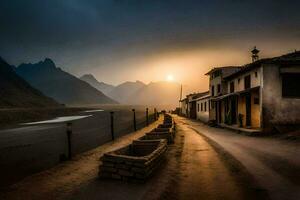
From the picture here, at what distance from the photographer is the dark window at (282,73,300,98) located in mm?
18375

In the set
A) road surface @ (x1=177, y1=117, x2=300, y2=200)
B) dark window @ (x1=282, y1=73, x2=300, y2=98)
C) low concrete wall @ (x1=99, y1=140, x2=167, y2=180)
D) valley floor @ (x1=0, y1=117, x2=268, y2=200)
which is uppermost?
dark window @ (x1=282, y1=73, x2=300, y2=98)

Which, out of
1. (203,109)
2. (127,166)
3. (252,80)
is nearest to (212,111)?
(203,109)

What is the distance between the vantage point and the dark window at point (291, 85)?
60.3ft

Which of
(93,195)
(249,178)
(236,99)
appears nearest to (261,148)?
(249,178)

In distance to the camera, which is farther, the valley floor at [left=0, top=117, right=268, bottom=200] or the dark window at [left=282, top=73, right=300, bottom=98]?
the dark window at [left=282, top=73, right=300, bottom=98]

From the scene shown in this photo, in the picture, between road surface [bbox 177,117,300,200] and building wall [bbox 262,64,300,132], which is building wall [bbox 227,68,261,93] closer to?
building wall [bbox 262,64,300,132]

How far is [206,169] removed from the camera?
8805 mm

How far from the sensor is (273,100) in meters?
18.6

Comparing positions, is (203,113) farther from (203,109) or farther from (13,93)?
(13,93)

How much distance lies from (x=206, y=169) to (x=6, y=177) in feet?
26.5

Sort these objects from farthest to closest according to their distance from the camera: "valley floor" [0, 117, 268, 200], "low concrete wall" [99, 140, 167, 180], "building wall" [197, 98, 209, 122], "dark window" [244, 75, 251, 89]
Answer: "building wall" [197, 98, 209, 122] → "dark window" [244, 75, 251, 89] → "low concrete wall" [99, 140, 167, 180] → "valley floor" [0, 117, 268, 200]

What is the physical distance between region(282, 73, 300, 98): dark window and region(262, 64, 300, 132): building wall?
29 centimetres

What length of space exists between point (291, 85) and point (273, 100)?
1718 millimetres

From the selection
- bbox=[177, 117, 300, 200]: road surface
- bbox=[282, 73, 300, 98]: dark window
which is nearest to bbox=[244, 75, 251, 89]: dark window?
bbox=[282, 73, 300, 98]: dark window
